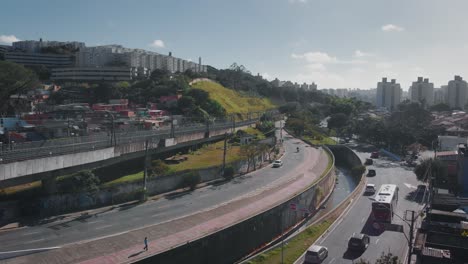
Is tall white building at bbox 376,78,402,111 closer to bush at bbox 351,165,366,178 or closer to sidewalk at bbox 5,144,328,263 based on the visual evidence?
bush at bbox 351,165,366,178

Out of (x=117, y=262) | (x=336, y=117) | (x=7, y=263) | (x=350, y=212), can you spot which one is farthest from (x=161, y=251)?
(x=336, y=117)

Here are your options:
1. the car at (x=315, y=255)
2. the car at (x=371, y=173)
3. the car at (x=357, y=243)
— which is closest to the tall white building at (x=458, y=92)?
the car at (x=371, y=173)

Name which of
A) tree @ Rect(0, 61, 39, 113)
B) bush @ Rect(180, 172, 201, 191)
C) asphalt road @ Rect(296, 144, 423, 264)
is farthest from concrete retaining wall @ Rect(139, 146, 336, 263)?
tree @ Rect(0, 61, 39, 113)

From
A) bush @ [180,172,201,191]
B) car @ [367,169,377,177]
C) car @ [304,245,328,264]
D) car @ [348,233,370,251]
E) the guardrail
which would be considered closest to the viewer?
car @ [304,245,328,264]

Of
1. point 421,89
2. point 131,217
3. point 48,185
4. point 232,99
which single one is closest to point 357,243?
point 131,217

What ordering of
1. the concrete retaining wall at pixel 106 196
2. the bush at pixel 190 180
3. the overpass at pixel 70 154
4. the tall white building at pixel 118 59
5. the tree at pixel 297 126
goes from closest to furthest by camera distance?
1. the overpass at pixel 70 154
2. the concrete retaining wall at pixel 106 196
3. the bush at pixel 190 180
4. the tree at pixel 297 126
5. the tall white building at pixel 118 59

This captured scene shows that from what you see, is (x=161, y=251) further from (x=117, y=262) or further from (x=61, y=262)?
(x=61, y=262)

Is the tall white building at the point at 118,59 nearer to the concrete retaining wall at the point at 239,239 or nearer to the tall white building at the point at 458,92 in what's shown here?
the concrete retaining wall at the point at 239,239
